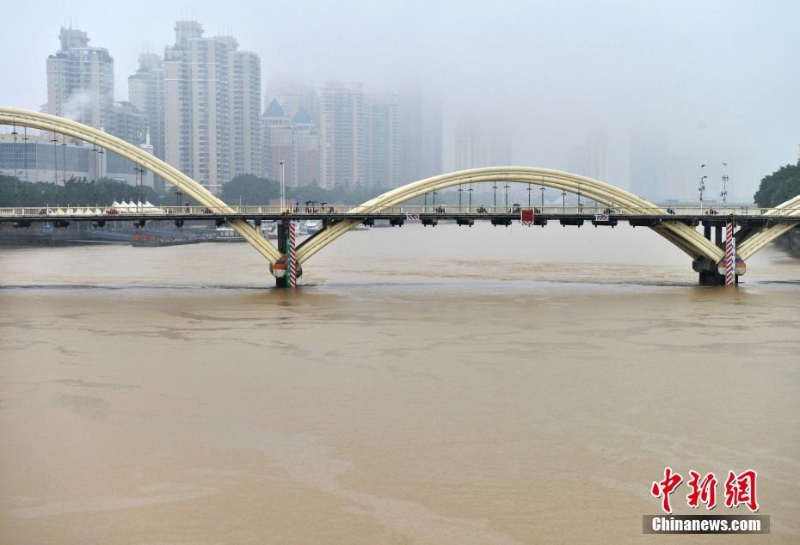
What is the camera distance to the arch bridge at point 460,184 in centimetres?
5250

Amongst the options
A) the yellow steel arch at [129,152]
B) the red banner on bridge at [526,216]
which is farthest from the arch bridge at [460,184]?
the red banner on bridge at [526,216]

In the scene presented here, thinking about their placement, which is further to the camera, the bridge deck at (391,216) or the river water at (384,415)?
the bridge deck at (391,216)

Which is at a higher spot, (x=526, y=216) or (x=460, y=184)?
(x=460, y=184)

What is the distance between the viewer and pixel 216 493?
17.5 metres

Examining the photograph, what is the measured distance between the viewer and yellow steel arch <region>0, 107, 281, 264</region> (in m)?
51.4

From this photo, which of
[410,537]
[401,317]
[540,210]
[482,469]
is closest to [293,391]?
[482,469]

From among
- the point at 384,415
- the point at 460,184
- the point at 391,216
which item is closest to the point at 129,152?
the point at 391,216

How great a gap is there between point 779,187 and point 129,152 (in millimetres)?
84044

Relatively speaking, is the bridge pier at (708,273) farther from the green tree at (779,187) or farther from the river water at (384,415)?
the green tree at (779,187)

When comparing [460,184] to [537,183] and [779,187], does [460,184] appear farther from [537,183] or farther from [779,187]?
[779,187]

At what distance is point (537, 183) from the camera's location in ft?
185

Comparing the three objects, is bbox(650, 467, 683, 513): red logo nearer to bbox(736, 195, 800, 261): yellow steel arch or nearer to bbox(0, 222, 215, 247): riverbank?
bbox(736, 195, 800, 261): yellow steel arch

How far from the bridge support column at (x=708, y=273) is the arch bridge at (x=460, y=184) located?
0.19 feet

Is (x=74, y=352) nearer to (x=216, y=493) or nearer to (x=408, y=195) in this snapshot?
(x=216, y=493)
